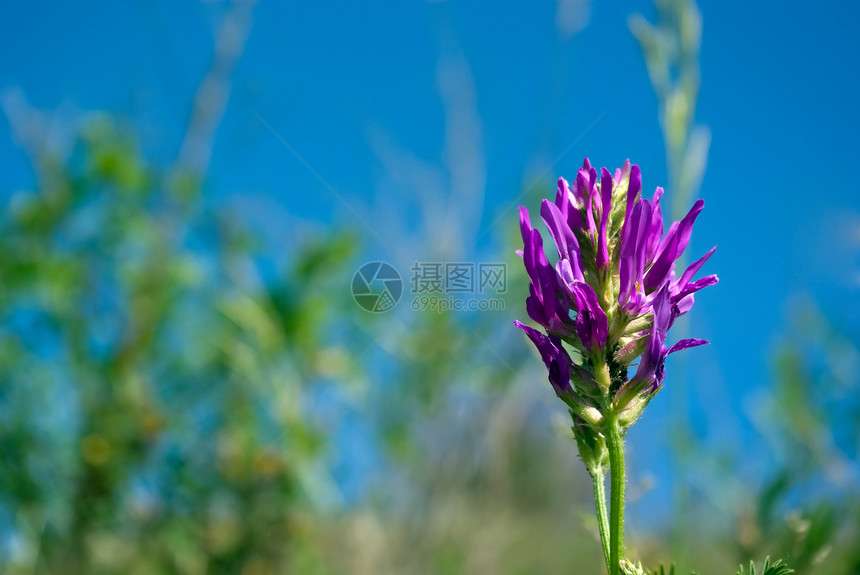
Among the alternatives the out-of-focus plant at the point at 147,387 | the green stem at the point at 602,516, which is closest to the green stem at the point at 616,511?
the green stem at the point at 602,516

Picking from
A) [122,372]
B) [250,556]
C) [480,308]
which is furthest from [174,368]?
[480,308]

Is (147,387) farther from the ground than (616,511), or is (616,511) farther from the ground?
(147,387)

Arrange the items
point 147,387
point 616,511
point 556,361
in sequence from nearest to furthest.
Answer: point 616,511
point 556,361
point 147,387

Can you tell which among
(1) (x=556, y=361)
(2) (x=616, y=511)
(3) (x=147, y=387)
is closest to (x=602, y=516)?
(2) (x=616, y=511)

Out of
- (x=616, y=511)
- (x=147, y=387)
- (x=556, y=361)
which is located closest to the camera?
(x=616, y=511)

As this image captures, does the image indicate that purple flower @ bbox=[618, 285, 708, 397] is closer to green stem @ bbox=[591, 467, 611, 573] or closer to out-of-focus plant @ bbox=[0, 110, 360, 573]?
green stem @ bbox=[591, 467, 611, 573]

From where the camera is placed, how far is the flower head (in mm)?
→ 668

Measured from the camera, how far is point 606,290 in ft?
2.35

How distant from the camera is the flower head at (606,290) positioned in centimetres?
67

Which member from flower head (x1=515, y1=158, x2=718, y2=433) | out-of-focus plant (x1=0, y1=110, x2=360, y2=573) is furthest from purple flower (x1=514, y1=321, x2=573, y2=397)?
out-of-focus plant (x1=0, y1=110, x2=360, y2=573)

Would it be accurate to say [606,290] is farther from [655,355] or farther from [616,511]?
[616,511]

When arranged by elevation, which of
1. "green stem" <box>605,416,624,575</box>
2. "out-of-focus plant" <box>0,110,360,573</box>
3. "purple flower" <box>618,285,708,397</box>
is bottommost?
"green stem" <box>605,416,624,575</box>

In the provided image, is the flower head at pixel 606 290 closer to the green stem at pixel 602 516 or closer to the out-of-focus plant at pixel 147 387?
the green stem at pixel 602 516

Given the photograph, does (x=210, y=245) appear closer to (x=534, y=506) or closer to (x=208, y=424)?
(x=208, y=424)
